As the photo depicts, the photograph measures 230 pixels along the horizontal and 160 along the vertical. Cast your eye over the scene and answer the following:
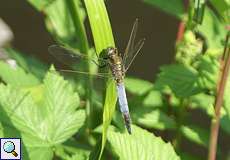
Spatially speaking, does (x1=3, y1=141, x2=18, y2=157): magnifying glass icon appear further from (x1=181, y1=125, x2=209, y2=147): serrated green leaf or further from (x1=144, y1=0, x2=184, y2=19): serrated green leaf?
(x1=144, y1=0, x2=184, y2=19): serrated green leaf

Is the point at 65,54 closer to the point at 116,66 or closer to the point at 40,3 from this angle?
the point at 116,66

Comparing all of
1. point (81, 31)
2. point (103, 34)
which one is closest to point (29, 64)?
point (81, 31)

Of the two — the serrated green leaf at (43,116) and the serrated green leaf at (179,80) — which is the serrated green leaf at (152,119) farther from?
the serrated green leaf at (43,116)

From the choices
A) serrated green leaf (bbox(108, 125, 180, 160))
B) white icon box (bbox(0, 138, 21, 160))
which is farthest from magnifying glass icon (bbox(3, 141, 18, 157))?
serrated green leaf (bbox(108, 125, 180, 160))

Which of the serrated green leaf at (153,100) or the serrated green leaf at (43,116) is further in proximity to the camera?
the serrated green leaf at (153,100)

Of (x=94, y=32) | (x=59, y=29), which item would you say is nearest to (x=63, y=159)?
(x=94, y=32)

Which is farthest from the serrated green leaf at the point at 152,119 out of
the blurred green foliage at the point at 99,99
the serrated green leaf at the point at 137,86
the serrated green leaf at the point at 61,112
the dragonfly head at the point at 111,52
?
the dragonfly head at the point at 111,52
